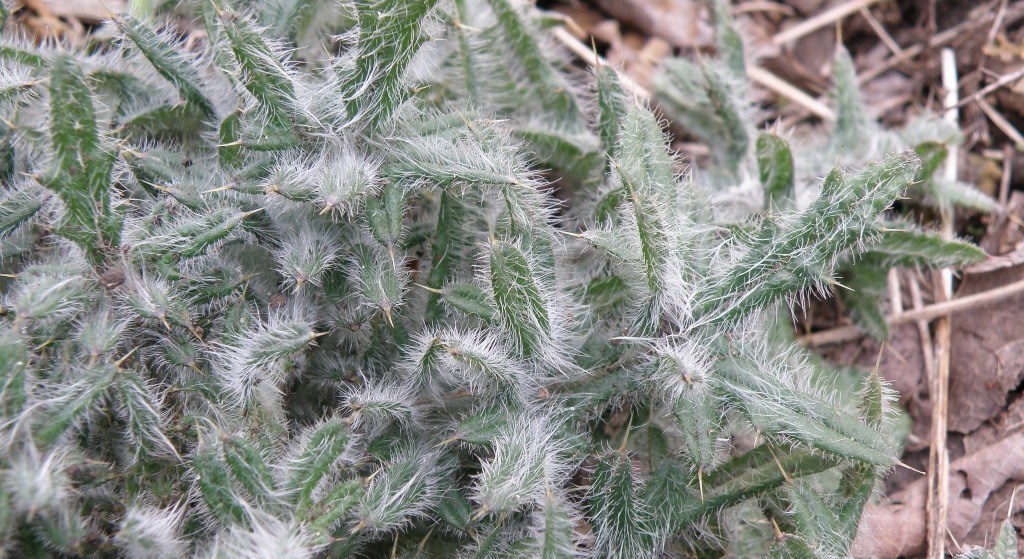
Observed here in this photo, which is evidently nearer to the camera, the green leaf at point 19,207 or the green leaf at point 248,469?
the green leaf at point 248,469

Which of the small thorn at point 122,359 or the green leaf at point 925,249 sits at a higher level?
the small thorn at point 122,359

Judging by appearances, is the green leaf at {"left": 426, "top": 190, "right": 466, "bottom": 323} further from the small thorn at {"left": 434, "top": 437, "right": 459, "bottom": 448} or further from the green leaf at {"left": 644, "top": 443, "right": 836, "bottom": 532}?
the green leaf at {"left": 644, "top": 443, "right": 836, "bottom": 532}

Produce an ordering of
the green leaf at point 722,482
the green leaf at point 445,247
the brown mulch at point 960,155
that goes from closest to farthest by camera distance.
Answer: the green leaf at point 722,482 < the green leaf at point 445,247 < the brown mulch at point 960,155

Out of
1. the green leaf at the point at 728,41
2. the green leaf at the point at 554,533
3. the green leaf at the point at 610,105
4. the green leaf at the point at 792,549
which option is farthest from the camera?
the green leaf at the point at 728,41

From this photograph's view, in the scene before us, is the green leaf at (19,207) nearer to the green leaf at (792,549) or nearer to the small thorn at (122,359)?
the small thorn at (122,359)

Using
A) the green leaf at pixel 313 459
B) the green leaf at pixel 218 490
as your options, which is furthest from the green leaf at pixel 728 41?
the green leaf at pixel 218 490

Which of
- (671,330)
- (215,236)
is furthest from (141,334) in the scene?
(671,330)

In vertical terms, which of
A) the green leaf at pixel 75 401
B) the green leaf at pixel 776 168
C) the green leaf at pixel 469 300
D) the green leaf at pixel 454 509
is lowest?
the green leaf at pixel 454 509

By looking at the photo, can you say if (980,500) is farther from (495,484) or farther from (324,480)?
(324,480)
